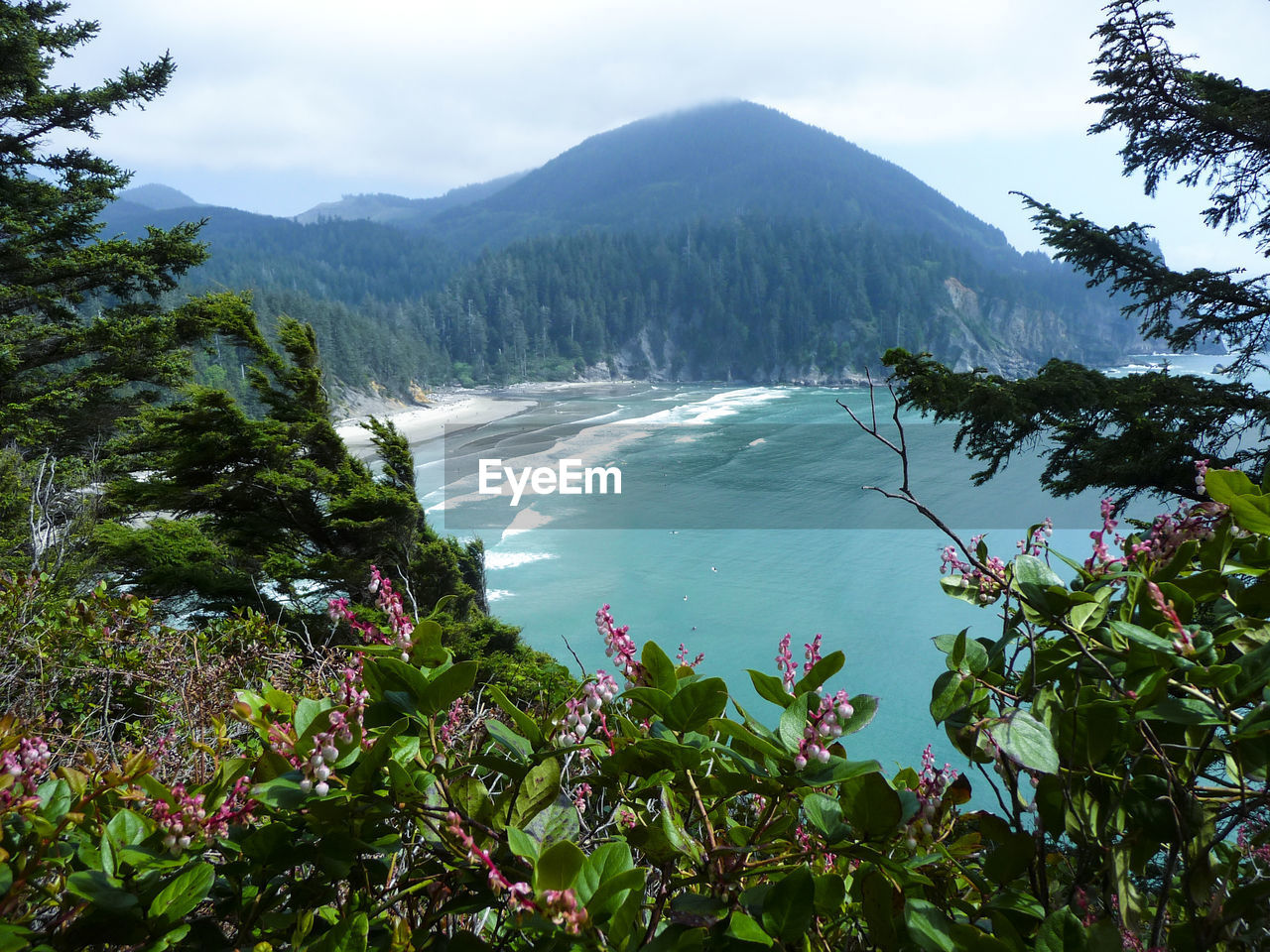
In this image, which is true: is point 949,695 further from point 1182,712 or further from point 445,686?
point 445,686

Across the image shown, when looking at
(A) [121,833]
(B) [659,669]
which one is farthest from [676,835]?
(A) [121,833]

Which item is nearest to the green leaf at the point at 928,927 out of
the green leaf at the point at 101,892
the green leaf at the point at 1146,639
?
the green leaf at the point at 1146,639

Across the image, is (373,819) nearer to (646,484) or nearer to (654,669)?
(654,669)

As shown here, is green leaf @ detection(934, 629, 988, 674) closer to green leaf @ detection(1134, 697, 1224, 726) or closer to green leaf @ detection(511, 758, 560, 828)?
green leaf @ detection(1134, 697, 1224, 726)

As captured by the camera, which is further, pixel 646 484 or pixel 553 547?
pixel 646 484

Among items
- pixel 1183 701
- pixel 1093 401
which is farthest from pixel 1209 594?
pixel 1093 401

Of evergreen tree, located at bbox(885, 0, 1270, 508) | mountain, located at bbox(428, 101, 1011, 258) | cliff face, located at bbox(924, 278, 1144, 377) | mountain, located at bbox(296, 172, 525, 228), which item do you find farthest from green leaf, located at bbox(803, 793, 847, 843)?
mountain, located at bbox(296, 172, 525, 228)
